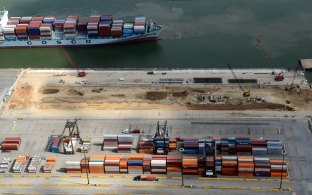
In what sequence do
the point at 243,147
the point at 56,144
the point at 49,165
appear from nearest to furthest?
1. the point at 49,165
2. the point at 243,147
3. the point at 56,144

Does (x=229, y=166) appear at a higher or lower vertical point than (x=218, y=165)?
lower

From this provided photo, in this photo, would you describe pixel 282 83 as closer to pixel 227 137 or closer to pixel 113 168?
pixel 227 137

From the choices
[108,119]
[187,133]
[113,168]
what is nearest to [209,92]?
[187,133]

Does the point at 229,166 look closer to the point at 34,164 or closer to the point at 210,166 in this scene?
the point at 210,166

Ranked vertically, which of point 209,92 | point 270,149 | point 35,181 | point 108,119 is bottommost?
point 35,181

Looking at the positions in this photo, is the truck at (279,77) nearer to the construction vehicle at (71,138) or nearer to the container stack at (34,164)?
the construction vehicle at (71,138)

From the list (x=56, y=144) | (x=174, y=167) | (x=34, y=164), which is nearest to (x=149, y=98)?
(x=56, y=144)
